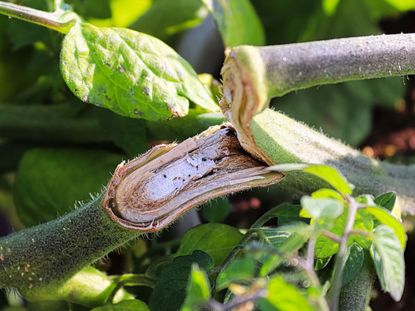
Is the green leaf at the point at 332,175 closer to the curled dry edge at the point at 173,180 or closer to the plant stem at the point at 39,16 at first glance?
the curled dry edge at the point at 173,180

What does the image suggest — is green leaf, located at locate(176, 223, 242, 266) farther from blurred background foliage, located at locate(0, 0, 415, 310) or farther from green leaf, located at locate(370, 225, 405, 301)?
green leaf, located at locate(370, 225, 405, 301)

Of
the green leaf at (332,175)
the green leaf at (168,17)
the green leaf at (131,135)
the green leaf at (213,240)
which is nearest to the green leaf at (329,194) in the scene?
the green leaf at (332,175)

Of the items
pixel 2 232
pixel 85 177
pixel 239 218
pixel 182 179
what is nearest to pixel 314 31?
pixel 239 218

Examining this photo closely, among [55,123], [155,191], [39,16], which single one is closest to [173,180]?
[155,191]

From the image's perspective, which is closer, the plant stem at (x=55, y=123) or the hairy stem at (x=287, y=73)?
the hairy stem at (x=287, y=73)

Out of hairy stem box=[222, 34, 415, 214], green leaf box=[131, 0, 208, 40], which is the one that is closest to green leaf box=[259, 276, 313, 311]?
hairy stem box=[222, 34, 415, 214]

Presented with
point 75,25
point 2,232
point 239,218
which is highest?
point 75,25

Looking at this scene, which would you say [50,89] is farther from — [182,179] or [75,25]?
[182,179]
